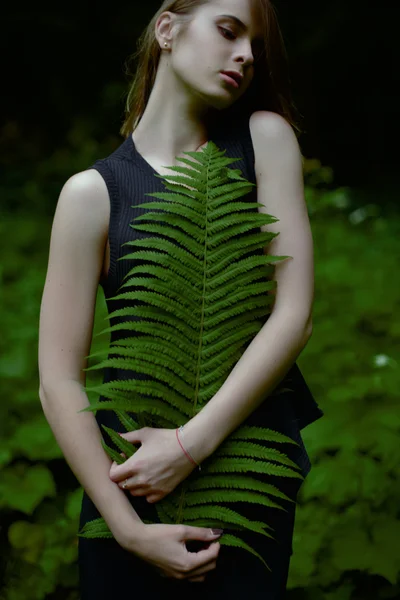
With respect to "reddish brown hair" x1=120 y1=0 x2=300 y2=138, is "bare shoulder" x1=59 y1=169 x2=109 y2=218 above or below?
below

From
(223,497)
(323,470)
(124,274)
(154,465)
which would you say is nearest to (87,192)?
(124,274)

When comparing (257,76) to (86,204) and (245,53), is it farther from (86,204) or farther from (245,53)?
(86,204)

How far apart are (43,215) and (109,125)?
1311mm

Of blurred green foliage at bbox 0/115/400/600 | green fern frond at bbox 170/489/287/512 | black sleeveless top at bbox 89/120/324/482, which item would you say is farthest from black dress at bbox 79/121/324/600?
blurred green foliage at bbox 0/115/400/600

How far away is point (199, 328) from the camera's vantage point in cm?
150

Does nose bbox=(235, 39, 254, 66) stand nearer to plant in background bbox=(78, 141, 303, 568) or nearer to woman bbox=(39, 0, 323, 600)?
woman bbox=(39, 0, 323, 600)

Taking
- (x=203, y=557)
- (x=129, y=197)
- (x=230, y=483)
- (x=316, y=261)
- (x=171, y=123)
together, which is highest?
(x=171, y=123)

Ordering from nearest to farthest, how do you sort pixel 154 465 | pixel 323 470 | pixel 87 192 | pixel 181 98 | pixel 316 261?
pixel 154 465, pixel 87 192, pixel 181 98, pixel 323 470, pixel 316 261

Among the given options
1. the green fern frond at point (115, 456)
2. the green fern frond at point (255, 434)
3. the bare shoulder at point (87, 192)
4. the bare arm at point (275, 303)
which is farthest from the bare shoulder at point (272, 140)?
the green fern frond at point (115, 456)

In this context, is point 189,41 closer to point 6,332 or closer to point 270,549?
point 270,549

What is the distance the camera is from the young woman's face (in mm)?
1578

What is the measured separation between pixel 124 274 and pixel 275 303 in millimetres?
315

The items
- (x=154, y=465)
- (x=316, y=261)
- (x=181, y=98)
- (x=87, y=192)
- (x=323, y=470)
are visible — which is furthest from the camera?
(x=316, y=261)

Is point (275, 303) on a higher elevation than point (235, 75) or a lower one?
lower
